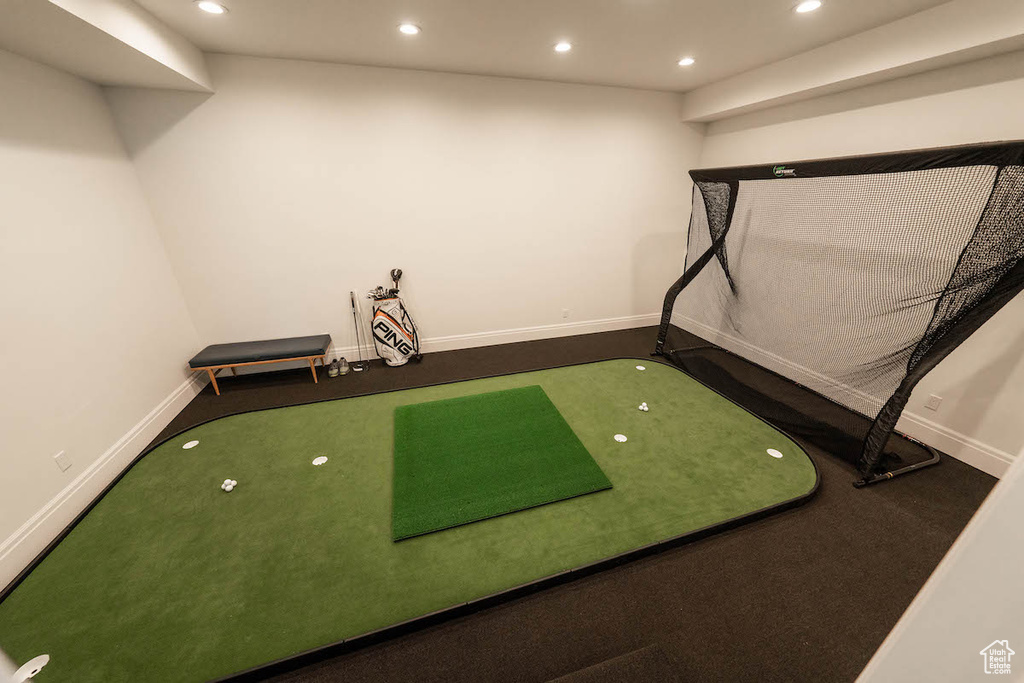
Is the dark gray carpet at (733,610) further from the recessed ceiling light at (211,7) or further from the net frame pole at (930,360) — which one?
the recessed ceiling light at (211,7)

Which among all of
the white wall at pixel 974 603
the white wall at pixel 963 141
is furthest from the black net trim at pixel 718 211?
the white wall at pixel 974 603

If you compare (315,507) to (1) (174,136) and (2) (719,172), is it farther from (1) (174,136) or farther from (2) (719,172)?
(2) (719,172)

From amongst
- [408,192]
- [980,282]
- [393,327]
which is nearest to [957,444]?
[980,282]

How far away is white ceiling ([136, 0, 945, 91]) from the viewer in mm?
2330

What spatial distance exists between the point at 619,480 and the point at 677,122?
4.23 metres

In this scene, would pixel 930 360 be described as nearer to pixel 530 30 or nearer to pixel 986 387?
pixel 986 387

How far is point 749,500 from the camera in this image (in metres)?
2.30

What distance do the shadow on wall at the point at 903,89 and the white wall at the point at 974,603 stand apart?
142 inches

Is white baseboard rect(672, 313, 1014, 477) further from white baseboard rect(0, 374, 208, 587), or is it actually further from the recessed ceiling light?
white baseboard rect(0, 374, 208, 587)

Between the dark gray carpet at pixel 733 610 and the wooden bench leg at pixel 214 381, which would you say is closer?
the dark gray carpet at pixel 733 610

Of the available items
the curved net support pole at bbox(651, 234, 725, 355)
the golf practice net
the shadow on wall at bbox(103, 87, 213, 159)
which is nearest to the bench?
the shadow on wall at bbox(103, 87, 213, 159)

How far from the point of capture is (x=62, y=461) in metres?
2.27

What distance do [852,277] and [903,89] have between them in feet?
4.58

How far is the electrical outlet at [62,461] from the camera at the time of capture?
2.24 m
